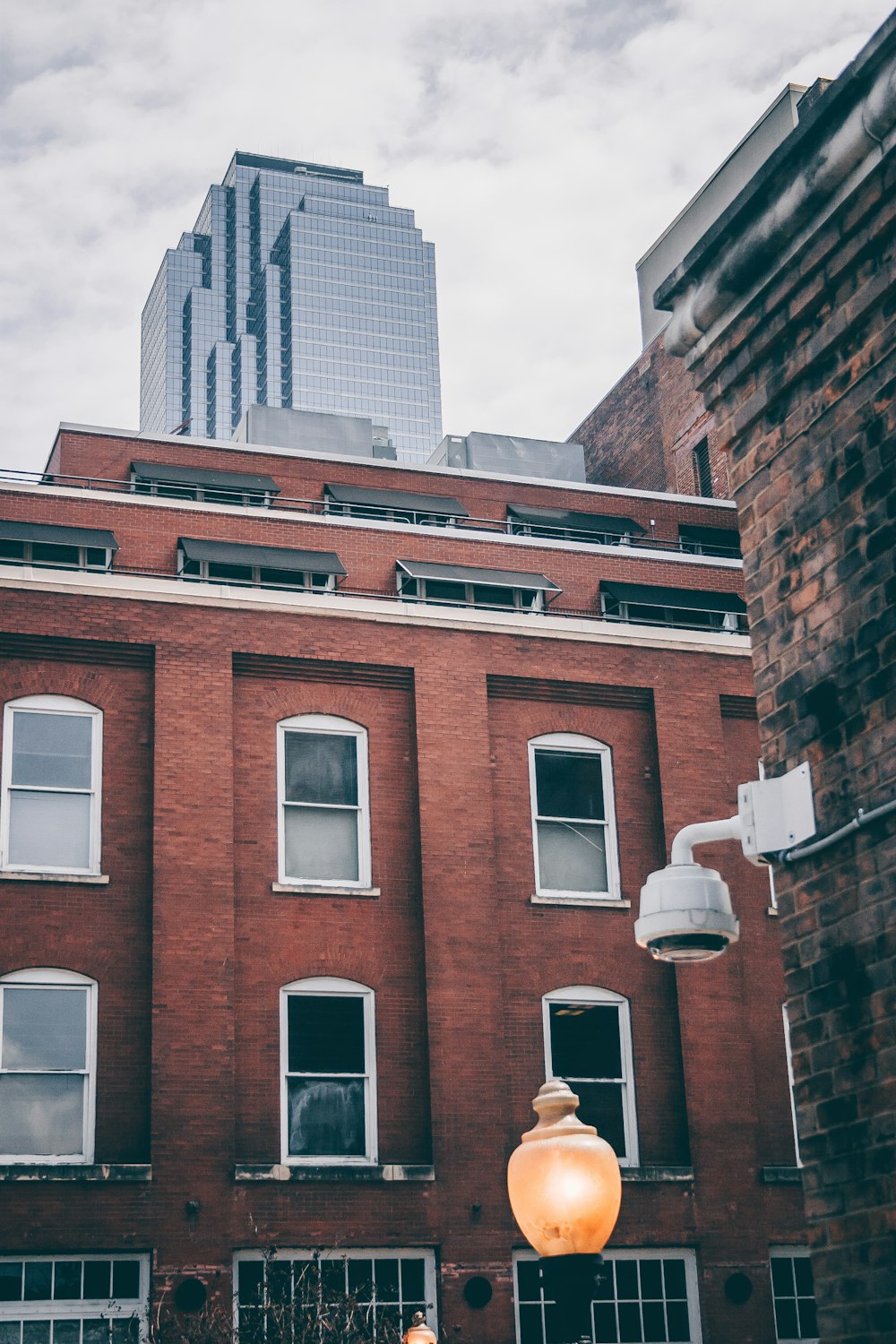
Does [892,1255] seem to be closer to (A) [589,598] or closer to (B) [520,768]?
(B) [520,768]

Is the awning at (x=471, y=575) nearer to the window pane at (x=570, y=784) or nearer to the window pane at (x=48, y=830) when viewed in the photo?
the window pane at (x=570, y=784)

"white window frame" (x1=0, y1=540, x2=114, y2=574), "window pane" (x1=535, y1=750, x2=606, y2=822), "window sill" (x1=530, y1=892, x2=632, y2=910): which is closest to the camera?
"window sill" (x1=530, y1=892, x2=632, y2=910)

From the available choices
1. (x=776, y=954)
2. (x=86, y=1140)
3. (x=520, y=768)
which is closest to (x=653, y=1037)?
(x=776, y=954)

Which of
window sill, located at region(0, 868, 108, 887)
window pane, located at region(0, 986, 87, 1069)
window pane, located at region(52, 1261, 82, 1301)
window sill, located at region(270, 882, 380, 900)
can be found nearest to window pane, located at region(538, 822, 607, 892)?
window sill, located at region(270, 882, 380, 900)

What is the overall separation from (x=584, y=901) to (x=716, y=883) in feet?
56.3

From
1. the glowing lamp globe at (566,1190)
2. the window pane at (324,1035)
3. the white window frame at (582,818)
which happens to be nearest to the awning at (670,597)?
the white window frame at (582,818)

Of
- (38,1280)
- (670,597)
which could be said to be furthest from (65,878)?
(670,597)

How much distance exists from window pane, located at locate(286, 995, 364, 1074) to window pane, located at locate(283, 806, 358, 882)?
172 cm

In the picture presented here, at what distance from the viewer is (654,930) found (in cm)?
771

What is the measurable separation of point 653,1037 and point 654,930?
17.3 m

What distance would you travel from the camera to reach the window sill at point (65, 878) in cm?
2227

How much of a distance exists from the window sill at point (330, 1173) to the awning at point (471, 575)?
9684 millimetres

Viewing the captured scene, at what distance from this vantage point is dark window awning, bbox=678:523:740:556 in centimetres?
3462

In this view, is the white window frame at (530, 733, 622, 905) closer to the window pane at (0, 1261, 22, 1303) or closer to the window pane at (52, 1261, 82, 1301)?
the window pane at (52, 1261, 82, 1301)
